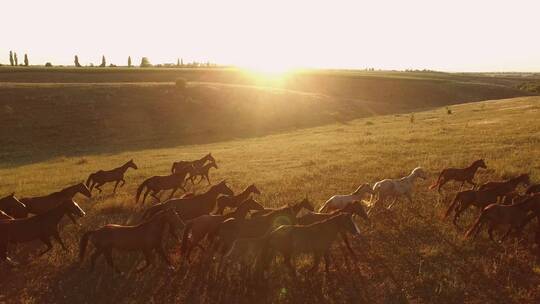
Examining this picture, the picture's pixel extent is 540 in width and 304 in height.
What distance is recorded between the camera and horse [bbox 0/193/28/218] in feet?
46.4

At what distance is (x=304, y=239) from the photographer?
10609mm

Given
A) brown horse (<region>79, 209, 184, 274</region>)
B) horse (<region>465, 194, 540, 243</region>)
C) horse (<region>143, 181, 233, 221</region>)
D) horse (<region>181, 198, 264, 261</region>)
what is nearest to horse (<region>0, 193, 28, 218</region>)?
horse (<region>143, 181, 233, 221</region>)

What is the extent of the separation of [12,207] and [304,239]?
10.0 meters

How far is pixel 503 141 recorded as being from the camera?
1137 inches

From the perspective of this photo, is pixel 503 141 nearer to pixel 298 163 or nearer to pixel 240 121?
pixel 298 163

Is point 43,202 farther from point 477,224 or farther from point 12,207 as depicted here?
point 477,224

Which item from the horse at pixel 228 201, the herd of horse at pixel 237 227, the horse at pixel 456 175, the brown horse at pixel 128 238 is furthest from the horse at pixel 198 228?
the horse at pixel 456 175

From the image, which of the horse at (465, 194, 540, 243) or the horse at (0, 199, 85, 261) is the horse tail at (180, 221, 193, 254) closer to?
the horse at (0, 199, 85, 261)

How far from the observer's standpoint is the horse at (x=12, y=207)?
1414cm

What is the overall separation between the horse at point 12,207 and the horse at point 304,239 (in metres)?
8.93

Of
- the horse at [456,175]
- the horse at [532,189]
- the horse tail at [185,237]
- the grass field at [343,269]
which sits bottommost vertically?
the grass field at [343,269]

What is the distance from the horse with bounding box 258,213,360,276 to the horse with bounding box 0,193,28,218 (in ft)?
29.3

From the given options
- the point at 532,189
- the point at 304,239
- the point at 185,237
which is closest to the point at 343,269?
the point at 304,239

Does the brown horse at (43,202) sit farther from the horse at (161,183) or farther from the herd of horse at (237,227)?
the horse at (161,183)
